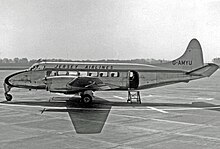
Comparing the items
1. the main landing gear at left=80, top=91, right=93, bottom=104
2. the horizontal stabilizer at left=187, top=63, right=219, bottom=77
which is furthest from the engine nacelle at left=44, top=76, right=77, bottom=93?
the horizontal stabilizer at left=187, top=63, right=219, bottom=77

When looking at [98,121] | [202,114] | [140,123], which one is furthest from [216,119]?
[98,121]

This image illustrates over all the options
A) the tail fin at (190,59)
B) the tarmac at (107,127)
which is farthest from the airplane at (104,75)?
the tarmac at (107,127)

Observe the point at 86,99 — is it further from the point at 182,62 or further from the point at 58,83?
the point at 182,62

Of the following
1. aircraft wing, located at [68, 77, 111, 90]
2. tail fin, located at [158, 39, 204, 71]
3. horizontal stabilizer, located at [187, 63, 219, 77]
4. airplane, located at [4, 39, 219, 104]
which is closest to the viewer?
aircraft wing, located at [68, 77, 111, 90]

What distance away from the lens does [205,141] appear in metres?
12.7

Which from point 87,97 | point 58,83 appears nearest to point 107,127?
point 87,97

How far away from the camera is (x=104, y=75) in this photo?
84.9ft

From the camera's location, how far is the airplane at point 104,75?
79.7 ft

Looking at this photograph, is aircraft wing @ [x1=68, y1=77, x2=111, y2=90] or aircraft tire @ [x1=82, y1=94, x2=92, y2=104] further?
aircraft tire @ [x1=82, y1=94, x2=92, y2=104]

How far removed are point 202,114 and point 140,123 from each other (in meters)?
5.99

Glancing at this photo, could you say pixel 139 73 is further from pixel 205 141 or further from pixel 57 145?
pixel 57 145

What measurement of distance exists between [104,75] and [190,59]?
899 cm

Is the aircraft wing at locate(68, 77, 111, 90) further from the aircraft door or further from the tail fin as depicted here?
the tail fin

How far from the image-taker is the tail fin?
90.6ft
